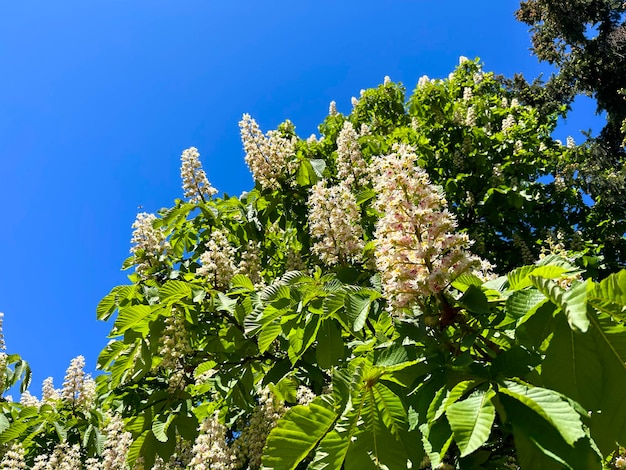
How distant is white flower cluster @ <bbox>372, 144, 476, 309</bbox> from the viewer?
208 centimetres

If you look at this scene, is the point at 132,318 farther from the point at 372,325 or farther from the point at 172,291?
the point at 372,325

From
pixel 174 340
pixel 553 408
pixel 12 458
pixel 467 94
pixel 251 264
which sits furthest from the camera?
pixel 467 94

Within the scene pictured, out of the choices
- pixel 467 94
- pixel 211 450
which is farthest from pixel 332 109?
pixel 211 450

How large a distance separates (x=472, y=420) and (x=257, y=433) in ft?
11.6

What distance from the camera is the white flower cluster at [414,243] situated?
2.08 m

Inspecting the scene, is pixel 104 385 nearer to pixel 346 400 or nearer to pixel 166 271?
pixel 166 271

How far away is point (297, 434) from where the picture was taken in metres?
1.65

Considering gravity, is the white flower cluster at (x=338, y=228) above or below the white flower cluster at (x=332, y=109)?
below

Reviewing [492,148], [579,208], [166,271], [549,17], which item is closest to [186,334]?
[166,271]

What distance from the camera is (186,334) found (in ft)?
10.8

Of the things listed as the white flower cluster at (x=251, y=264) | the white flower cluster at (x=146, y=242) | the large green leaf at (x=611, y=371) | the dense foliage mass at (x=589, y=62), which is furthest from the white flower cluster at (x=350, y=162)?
the dense foliage mass at (x=589, y=62)

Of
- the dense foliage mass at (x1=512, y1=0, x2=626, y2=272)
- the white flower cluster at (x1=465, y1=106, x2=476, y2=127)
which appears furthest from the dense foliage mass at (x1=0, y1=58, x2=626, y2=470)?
the dense foliage mass at (x1=512, y1=0, x2=626, y2=272)

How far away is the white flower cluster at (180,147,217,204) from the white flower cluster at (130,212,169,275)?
59 centimetres

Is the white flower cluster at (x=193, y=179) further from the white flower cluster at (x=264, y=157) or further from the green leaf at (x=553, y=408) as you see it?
the green leaf at (x=553, y=408)
